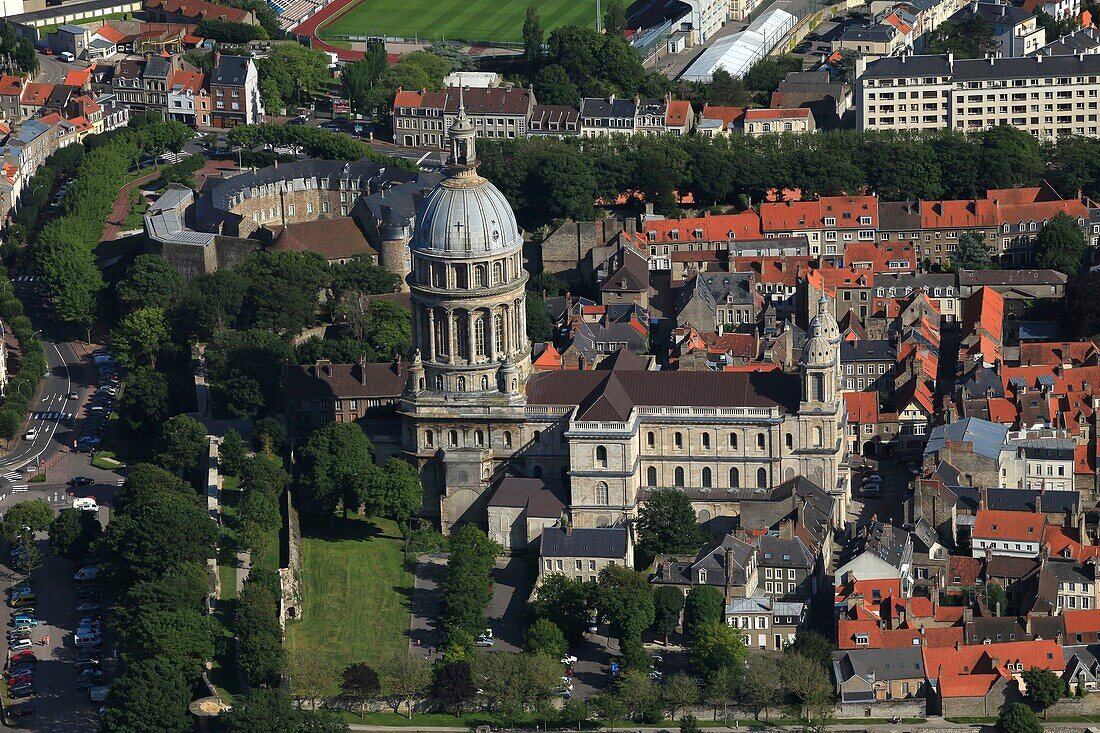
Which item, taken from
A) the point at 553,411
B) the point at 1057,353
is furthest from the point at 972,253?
the point at 553,411

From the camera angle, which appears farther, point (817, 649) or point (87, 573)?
point (87, 573)

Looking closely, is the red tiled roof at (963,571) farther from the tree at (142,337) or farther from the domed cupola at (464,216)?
the tree at (142,337)

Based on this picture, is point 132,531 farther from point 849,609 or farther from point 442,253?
point 849,609

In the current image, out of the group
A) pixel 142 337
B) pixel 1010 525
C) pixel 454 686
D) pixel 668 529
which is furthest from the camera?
pixel 142 337

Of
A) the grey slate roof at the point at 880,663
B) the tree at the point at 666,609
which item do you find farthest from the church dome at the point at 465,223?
the grey slate roof at the point at 880,663

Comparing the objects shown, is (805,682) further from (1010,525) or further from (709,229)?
(709,229)

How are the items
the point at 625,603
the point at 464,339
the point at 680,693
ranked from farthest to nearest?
the point at 464,339, the point at 625,603, the point at 680,693

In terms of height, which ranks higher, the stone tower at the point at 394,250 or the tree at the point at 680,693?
the stone tower at the point at 394,250

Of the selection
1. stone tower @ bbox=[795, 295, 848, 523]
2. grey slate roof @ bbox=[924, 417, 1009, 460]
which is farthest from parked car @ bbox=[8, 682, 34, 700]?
grey slate roof @ bbox=[924, 417, 1009, 460]
